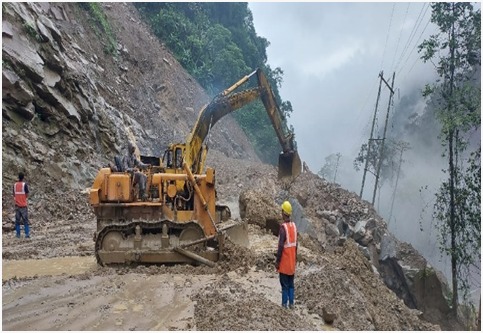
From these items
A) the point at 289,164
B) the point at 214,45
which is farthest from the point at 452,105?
the point at 214,45

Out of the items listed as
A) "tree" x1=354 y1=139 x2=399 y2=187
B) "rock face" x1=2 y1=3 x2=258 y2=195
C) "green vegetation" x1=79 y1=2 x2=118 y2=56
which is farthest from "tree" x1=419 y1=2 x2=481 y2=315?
"green vegetation" x1=79 y1=2 x2=118 y2=56

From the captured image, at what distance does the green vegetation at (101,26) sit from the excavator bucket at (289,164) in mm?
18346

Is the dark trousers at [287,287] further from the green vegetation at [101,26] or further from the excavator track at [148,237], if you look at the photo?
the green vegetation at [101,26]

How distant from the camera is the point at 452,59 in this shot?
49.9 feet

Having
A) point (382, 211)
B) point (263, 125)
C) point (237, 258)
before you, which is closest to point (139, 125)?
point (237, 258)

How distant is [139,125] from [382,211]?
1520 inches

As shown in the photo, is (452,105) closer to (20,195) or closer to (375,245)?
(375,245)

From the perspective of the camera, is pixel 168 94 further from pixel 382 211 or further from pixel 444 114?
pixel 382 211

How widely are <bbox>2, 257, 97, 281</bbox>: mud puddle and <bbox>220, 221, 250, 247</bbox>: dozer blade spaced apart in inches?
101

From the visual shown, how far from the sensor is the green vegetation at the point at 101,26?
98.3 ft

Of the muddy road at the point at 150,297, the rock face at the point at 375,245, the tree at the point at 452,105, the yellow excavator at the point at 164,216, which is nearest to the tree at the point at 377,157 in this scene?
the rock face at the point at 375,245

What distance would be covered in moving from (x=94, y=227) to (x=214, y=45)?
36.4m

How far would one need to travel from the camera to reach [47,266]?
9438 millimetres

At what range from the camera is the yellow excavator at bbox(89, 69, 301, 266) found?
28.6 ft
